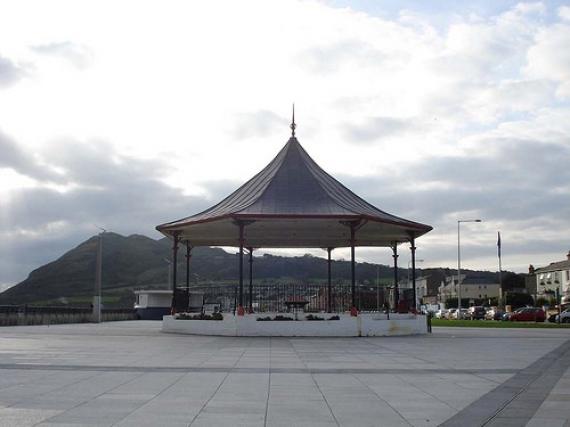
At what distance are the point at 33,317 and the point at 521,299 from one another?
6962 cm

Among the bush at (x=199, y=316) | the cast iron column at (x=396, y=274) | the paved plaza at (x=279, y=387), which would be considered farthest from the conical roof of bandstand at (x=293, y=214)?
the paved plaza at (x=279, y=387)

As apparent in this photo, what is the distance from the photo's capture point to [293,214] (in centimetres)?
2928

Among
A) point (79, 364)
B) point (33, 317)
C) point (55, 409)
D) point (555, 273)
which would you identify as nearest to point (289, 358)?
point (79, 364)

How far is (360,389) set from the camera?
11969 mm

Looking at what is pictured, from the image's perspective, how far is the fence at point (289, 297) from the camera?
32.1m

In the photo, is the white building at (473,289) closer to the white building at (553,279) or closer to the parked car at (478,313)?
the white building at (553,279)

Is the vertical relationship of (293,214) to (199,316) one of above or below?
above

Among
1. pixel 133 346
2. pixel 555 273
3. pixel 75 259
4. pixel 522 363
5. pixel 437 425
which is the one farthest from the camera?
pixel 75 259

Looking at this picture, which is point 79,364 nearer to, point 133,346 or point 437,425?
point 133,346

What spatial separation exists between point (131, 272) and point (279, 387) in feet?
560

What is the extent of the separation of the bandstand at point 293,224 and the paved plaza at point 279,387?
8014 millimetres

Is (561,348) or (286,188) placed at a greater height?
(286,188)

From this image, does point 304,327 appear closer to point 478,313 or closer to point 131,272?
point 478,313

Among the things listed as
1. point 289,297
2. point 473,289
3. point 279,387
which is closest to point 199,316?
point 289,297
